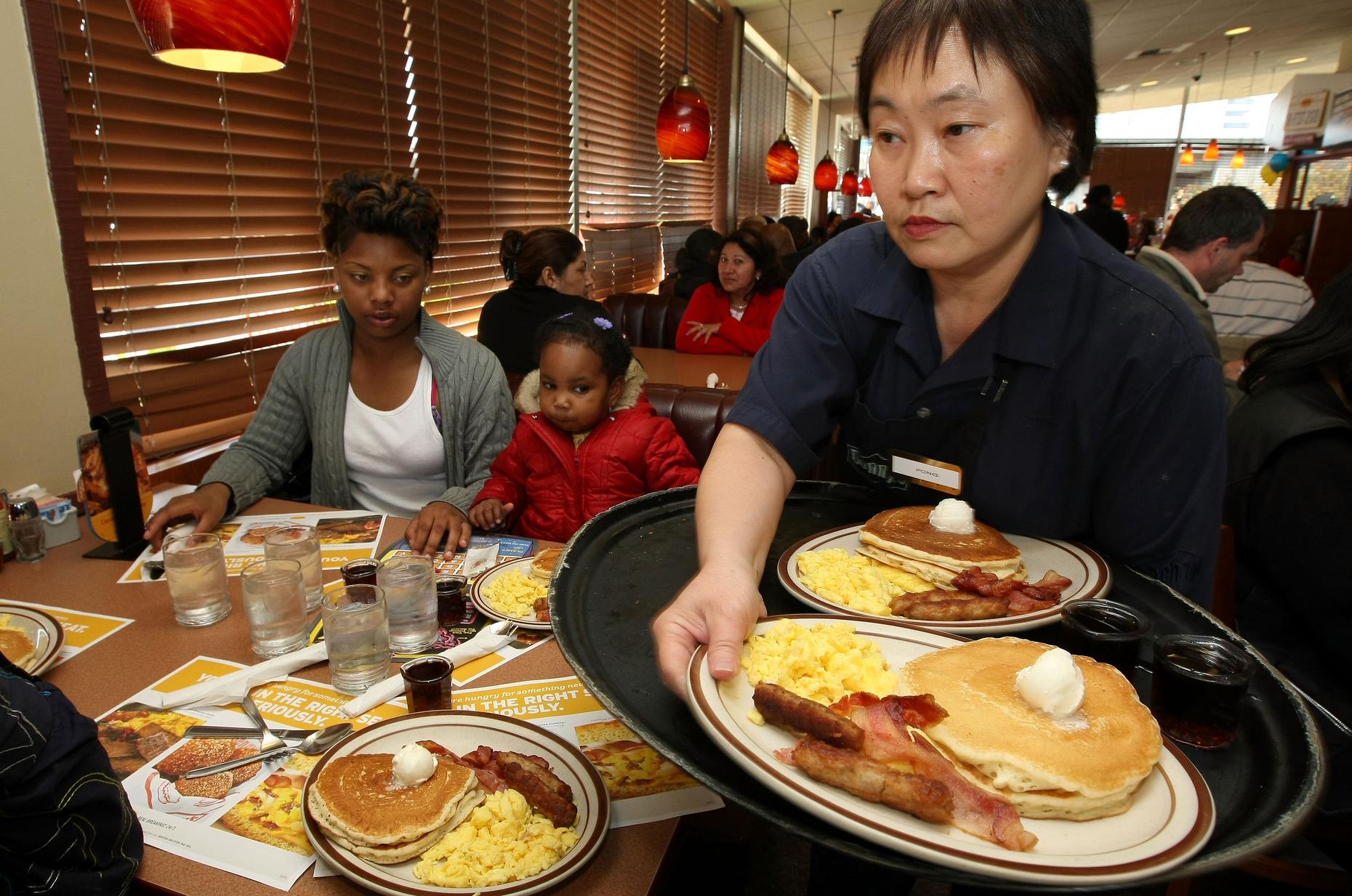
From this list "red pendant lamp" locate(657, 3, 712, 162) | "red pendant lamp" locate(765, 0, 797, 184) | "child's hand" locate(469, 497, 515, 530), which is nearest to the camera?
"child's hand" locate(469, 497, 515, 530)

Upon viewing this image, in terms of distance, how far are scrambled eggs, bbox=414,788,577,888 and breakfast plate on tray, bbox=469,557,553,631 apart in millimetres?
450

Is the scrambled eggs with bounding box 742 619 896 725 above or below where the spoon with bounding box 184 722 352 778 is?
above

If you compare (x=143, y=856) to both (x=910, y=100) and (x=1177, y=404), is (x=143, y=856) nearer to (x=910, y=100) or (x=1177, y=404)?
(x=910, y=100)

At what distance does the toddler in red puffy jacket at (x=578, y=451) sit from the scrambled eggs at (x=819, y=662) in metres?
1.47

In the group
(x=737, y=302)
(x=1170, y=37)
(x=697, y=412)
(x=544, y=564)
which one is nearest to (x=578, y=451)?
(x=697, y=412)

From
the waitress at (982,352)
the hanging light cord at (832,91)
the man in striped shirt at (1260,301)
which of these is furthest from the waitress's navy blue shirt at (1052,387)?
the hanging light cord at (832,91)

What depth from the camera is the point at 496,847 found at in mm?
918

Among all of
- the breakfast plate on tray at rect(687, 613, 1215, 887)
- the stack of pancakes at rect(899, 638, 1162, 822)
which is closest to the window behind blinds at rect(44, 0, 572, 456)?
the breakfast plate on tray at rect(687, 613, 1215, 887)

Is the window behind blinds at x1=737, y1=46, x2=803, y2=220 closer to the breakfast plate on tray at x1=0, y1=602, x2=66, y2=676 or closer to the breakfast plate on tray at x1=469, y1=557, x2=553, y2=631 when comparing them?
the breakfast plate on tray at x1=469, y1=557, x2=553, y2=631

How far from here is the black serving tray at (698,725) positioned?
0.58 meters

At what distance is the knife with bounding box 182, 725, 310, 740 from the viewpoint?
1.16m

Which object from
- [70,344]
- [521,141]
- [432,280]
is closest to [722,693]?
[70,344]

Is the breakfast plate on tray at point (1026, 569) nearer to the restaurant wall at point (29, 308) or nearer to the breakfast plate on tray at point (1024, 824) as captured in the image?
the breakfast plate on tray at point (1024, 824)

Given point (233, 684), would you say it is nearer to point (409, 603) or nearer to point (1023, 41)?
point (409, 603)
